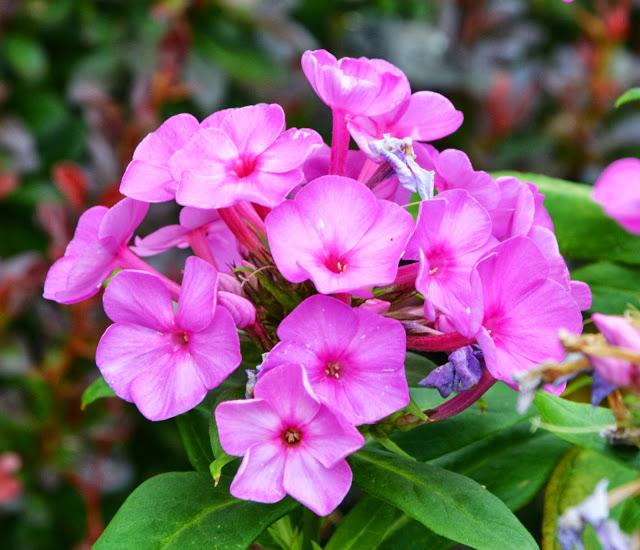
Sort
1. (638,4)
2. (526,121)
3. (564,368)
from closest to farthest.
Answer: (564,368)
(526,121)
(638,4)

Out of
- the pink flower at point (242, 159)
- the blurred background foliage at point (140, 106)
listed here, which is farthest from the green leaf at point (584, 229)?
the blurred background foliage at point (140, 106)

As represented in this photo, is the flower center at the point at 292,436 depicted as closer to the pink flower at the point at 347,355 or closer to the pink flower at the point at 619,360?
the pink flower at the point at 347,355

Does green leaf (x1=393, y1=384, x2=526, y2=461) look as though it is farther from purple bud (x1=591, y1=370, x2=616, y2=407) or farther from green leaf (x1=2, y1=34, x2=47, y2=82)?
green leaf (x1=2, y1=34, x2=47, y2=82)

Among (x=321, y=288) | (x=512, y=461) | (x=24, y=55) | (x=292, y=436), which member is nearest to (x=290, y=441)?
(x=292, y=436)

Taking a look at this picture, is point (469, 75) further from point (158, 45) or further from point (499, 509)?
point (499, 509)

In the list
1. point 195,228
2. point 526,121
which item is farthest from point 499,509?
point 526,121

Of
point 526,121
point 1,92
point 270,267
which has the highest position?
point 270,267
